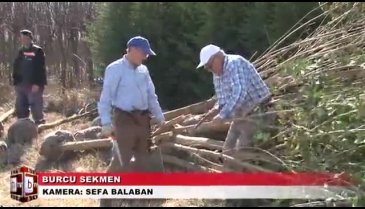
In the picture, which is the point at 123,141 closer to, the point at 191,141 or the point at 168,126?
the point at 191,141

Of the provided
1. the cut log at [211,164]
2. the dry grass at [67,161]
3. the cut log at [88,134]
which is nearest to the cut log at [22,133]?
the dry grass at [67,161]

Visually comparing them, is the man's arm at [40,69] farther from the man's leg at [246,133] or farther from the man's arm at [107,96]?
the man's leg at [246,133]

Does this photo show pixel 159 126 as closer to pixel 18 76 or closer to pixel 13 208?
pixel 13 208

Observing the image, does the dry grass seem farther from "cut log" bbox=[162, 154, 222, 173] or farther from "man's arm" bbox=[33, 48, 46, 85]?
"man's arm" bbox=[33, 48, 46, 85]

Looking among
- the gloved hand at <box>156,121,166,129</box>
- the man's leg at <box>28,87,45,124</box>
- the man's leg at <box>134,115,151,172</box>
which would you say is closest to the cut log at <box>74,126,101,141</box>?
the gloved hand at <box>156,121,166,129</box>

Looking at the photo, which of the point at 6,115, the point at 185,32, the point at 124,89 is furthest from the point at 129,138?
the point at 6,115

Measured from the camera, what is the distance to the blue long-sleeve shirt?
5301 mm

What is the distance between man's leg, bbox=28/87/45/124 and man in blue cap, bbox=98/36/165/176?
3.58 m

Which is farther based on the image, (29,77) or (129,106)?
(29,77)

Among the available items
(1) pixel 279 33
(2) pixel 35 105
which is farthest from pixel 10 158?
(1) pixel 279 33

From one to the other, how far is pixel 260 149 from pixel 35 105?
463cm

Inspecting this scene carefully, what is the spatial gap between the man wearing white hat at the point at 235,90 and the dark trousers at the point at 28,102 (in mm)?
4155

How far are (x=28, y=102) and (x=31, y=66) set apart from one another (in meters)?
0.63

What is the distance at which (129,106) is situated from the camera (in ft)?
18.0
